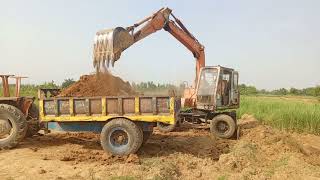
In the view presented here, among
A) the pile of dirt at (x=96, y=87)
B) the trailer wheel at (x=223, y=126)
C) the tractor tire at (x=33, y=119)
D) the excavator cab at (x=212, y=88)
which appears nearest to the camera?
the pile of dirt at (x=96, y=87)

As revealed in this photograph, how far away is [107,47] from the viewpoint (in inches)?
444

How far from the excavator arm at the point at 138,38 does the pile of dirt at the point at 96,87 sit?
1.29 ft

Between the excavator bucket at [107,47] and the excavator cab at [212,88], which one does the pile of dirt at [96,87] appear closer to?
the excavator bucket at [107,47]

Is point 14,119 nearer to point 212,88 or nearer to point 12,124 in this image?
point 12,124

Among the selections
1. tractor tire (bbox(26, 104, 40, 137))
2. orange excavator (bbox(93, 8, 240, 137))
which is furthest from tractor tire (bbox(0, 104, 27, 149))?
orange excavator (bbox(93, 8, 240, 137))

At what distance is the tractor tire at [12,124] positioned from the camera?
998 centimetres

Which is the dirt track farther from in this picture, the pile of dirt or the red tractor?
the pile of dirt

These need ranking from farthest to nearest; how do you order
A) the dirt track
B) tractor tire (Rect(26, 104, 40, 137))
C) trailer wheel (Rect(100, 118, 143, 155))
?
tractor tire (Rect(26, 104, 40, 137)), trailer wheel (Rect(100, 118, 143, 155)), the dirt track

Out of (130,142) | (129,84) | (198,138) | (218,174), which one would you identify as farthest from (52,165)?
(198,138)

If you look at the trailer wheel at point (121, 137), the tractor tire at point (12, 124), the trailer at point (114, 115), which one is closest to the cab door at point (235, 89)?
the trailer at point (114, 115)

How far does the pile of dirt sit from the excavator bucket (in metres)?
0.37

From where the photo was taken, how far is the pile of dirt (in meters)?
10.5

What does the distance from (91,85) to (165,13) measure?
4.50 m

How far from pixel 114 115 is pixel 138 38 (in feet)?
13.6
